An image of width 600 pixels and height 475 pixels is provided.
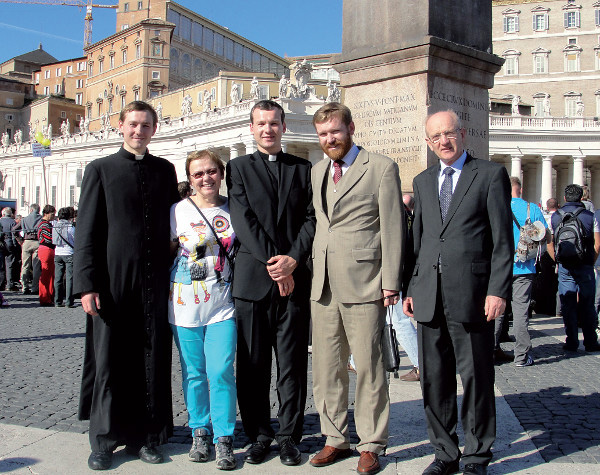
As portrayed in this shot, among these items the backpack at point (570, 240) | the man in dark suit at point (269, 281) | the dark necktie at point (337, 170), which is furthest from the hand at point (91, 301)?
the backpack at point (570, 240)

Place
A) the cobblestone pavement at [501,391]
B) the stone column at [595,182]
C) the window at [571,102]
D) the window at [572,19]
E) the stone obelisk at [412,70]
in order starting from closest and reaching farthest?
the cobblestone pavement at [501,391] < the stone obelisk at [412,70] < the stone column at [595,182] < the window at [571,102] < the window at [572,19]

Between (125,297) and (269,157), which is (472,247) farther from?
(125,297)

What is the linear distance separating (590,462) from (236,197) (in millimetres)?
2888

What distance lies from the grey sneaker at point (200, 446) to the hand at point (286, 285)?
42.6 inches

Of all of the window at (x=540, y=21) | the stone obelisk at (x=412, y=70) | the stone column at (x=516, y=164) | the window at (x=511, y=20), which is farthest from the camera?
the window at (x=511, y=20)

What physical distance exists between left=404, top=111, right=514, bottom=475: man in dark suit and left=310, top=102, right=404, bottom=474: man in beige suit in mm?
243

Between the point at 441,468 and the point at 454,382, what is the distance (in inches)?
21.3

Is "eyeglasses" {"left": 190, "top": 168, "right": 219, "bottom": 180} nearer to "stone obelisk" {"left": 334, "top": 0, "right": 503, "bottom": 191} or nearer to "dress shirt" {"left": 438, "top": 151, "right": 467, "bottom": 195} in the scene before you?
"dress shirt" {"left": 438, "top": 151, "right": 467, "bottom": 195}

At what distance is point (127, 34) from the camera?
269ft

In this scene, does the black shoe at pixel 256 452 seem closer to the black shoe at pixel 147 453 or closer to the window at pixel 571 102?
the black shoe at pixel 147 453

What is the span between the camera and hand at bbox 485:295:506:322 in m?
3.89

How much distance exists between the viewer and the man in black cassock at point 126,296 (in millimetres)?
4344

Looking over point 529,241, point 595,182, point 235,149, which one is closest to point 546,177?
point 595,182

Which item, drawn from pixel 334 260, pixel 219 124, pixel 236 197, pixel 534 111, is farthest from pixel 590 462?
pixel 534 111
